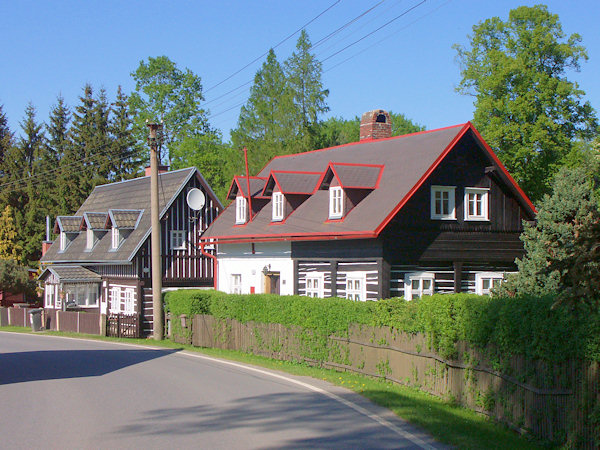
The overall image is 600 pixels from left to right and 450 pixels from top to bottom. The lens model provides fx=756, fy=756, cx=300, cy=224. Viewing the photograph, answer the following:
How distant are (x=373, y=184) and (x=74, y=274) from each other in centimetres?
2022

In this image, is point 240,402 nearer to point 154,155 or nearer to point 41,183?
point 154,155

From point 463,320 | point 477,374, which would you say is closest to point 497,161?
point 463,320

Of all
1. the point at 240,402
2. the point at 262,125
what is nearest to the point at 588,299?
the point at 240,402

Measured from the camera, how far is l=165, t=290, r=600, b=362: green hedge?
10.8m

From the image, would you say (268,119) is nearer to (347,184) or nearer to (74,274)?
(74,274)

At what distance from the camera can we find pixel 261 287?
33.3 metres

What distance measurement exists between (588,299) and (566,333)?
96.0 inches

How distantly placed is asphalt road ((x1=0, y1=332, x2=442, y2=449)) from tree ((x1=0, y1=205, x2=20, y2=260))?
42.2 metres

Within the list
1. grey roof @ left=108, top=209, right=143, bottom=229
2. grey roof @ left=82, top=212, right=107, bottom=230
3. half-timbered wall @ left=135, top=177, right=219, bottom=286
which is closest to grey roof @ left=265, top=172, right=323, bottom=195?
half-timbered wall @ left=135, top=177, right=219, bottom=286

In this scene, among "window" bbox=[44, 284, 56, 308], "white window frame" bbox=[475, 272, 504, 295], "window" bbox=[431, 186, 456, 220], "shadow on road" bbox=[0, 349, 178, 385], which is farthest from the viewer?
"window" bbox=[44, 284, 56, 308]

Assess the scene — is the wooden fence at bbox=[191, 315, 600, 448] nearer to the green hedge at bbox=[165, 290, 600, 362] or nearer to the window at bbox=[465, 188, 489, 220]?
the green hedge at bbox=[165, 290, 600, 362]

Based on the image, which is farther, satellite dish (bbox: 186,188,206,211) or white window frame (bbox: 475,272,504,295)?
satellite dish (bbox: 186,188,206,211)

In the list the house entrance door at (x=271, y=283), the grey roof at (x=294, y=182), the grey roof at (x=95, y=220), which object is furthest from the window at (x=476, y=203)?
the grey roof at (x=95, y=220)

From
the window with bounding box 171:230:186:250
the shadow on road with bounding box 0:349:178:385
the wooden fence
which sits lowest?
the shadow on road with bounding box 0:349:178:385
